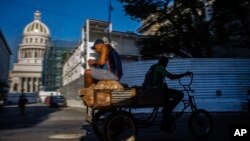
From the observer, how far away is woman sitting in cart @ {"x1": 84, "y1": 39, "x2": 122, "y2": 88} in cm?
731

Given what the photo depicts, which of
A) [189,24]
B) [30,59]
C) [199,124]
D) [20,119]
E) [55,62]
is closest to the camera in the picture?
[199,124]

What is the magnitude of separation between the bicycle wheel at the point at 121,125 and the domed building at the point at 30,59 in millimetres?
127999

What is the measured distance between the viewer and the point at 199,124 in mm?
8367

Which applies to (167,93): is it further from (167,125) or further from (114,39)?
(114,39)

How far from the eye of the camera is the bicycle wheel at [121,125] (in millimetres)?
7125

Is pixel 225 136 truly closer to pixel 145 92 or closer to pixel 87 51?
pixel 145 92

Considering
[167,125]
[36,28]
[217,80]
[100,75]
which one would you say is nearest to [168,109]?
[167,125]

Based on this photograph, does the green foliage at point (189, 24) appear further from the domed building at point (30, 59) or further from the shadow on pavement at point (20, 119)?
the domed building at point (30, 59)

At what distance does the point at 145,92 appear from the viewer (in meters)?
7.41

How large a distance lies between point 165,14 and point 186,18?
1.70m

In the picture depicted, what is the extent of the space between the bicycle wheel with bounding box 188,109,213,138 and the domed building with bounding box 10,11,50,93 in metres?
127

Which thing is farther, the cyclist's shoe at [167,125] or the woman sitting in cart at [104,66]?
the cyclist's shoe at [167,125]

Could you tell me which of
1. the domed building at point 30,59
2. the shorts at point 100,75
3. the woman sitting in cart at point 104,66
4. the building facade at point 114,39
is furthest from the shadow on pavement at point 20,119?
the domed building at point 30,59

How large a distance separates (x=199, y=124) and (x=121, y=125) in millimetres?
2069
